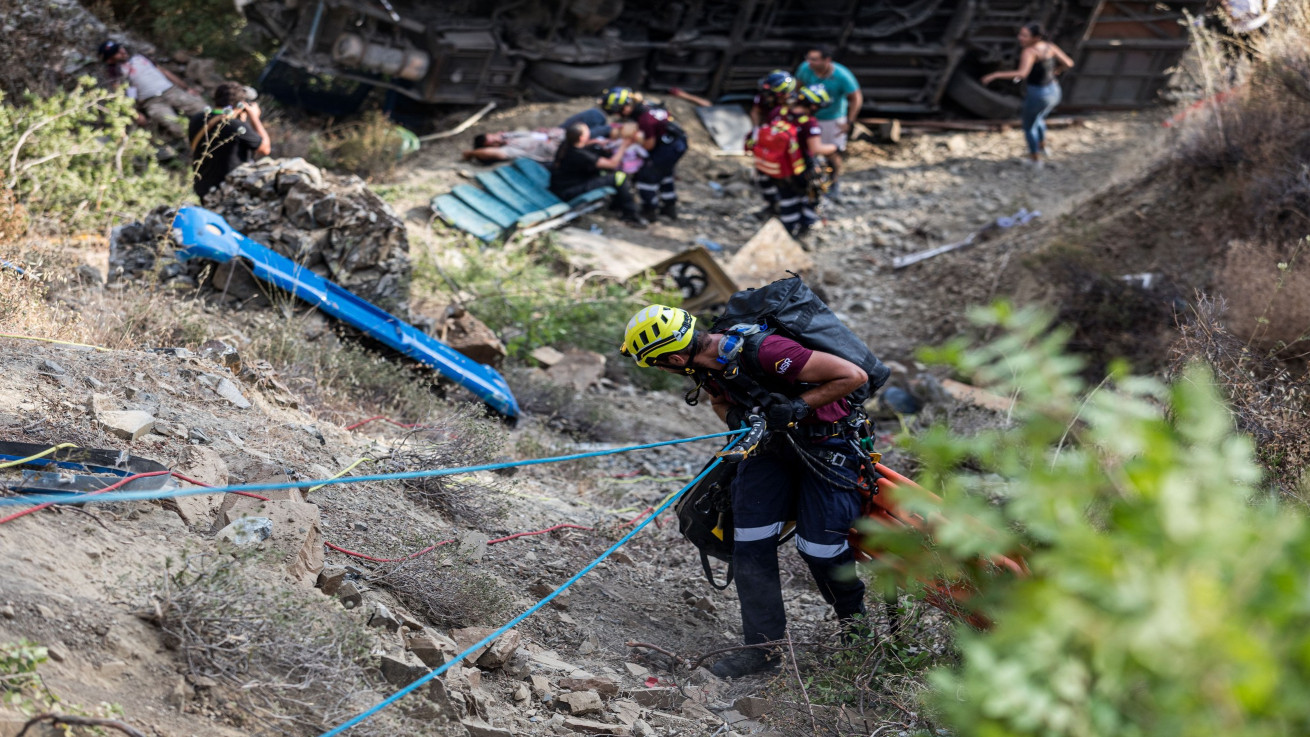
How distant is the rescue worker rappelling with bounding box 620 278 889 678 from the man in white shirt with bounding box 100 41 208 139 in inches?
278

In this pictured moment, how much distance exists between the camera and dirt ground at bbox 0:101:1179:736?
9.27 feet

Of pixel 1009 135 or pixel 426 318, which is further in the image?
pixel 1009 135

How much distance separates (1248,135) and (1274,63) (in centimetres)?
89

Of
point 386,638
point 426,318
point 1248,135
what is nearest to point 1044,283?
point 1248,135

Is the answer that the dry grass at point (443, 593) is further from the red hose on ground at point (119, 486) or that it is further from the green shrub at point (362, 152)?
the green shrub at point (362, 152)

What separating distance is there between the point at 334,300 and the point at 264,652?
3798mm

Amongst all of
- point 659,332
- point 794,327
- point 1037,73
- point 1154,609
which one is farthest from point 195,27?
point 1154,609

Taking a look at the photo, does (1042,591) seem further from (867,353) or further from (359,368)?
(359,368)

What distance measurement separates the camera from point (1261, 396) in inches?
191

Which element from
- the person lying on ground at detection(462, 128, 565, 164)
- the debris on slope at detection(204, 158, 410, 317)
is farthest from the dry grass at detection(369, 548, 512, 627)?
the person lying on ground at detection(462, 128, 565, 164)

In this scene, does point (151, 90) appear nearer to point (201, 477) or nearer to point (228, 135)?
point (228, 135)

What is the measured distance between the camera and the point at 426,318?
7230mm

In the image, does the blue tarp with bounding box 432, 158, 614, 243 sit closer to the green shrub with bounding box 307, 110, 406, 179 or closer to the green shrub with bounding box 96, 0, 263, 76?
the green shrub with bounding box 307, 110, 406, 179

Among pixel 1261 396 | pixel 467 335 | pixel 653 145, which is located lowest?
pixel 467 335
